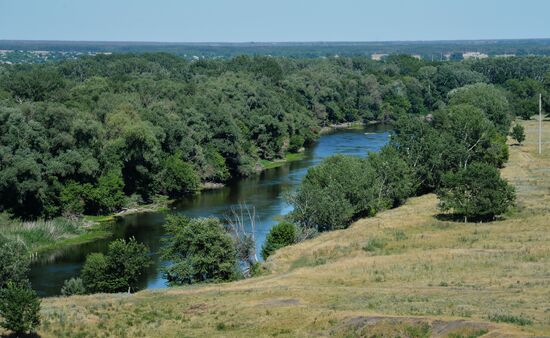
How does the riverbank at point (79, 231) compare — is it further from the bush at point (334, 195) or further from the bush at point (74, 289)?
the bush at point (334, 195)

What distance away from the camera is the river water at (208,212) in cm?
5922

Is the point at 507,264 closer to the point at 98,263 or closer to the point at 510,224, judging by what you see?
the point at 510,224

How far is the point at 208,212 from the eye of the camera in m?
80.7

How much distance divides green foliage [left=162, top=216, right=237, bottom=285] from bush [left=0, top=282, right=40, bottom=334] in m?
16.1

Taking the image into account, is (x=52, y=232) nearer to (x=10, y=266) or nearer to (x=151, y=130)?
(x=151, y=130)

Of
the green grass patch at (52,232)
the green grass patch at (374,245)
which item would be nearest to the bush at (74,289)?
the green grass patch at (52,232)

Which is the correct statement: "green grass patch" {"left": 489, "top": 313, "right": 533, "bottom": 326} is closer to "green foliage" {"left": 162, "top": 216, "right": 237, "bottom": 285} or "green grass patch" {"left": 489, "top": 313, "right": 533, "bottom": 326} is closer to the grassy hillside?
the grassy hillside

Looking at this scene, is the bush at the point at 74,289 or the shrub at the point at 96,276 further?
the shrub at the point at 96,276

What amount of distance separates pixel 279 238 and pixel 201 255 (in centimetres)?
946

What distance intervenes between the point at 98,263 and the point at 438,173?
139 ft

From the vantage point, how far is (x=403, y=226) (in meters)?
64.7

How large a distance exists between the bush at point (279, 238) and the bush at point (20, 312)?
25545mm

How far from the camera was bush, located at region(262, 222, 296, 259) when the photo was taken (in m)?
60.1

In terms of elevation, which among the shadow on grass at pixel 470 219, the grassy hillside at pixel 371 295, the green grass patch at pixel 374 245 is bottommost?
the shadow on grass at pixel 470 219
